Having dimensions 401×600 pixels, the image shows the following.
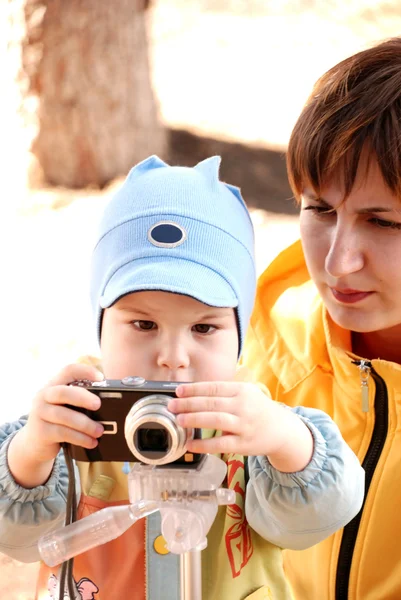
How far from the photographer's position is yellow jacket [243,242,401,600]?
5.50 feet

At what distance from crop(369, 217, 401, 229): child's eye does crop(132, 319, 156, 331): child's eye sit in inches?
18.9

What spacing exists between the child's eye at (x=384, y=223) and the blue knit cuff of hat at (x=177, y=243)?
0.22 m

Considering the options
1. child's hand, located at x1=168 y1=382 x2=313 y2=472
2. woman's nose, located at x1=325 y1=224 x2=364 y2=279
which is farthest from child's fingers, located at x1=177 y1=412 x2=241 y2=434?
woman's nose, located at x1=325 y1=224 x2=364 y2=279

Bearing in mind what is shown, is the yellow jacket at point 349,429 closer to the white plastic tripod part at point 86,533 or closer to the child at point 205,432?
the child at point 205,432

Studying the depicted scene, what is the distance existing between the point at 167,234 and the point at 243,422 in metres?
0.38

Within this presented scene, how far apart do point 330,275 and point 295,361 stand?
11.8 inches

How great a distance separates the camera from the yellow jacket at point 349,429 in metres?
1.68

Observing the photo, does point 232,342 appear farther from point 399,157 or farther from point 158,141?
point 158,141

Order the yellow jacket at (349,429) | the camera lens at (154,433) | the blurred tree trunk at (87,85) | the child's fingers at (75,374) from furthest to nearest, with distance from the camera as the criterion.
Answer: the blurred tree trunk at (87,85) → the yellow jacket at (349,429) → the child's fingers at (75,374) → the camera lens at (154,433)

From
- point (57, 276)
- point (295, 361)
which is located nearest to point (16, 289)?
point (57, 276)

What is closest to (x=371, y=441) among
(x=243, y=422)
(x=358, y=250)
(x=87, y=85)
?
(x=358, y=250)

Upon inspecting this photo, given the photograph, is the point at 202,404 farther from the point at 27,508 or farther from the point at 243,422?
the point at 27,508

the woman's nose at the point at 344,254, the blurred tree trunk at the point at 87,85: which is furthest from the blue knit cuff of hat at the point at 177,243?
the blurred tree trunk at the point at 87,85

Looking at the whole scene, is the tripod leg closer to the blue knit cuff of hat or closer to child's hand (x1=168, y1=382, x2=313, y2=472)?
child's hand (x1=168, y1=382, x2=313, y2=472)
